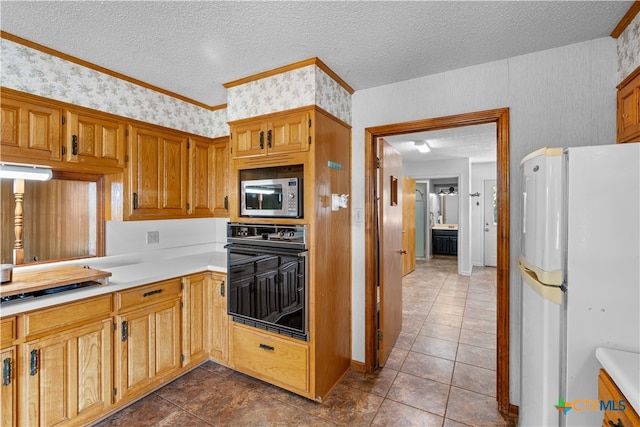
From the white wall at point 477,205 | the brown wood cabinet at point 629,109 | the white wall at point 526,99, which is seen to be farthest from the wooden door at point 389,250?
the white wall at point 477,205

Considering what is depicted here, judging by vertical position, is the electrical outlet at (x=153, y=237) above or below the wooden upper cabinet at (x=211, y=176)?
below

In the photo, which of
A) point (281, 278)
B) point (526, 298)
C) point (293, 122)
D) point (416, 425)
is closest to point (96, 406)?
point (281, 278)

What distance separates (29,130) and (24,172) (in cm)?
26

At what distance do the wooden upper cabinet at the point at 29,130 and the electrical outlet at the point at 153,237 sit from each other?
1003 mm

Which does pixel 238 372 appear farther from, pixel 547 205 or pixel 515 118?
pixel 515 118

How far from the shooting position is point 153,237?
9.15 ft

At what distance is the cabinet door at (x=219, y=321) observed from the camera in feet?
8.21

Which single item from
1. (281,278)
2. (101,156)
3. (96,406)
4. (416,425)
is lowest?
(416,425)

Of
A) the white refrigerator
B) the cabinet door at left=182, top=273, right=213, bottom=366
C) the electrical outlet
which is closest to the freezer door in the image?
the white refrigerator

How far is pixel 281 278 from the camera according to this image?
7.07 ft

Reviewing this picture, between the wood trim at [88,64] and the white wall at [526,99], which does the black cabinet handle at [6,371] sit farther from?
the white wall at [526,99]

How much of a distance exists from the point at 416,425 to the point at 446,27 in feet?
8.11

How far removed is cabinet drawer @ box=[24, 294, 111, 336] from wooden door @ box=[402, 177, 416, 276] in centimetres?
495

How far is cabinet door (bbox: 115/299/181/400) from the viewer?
78.3 inches
